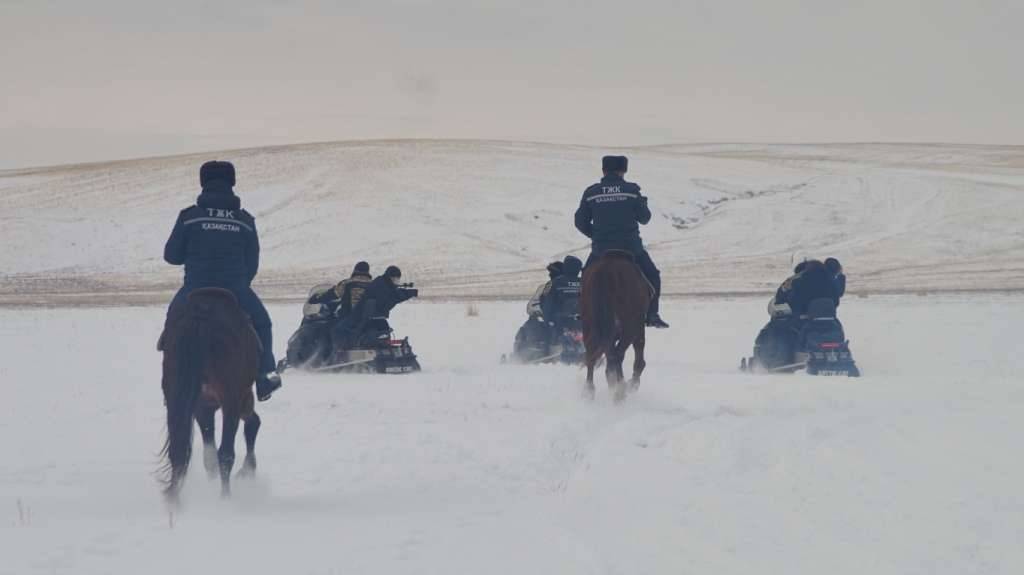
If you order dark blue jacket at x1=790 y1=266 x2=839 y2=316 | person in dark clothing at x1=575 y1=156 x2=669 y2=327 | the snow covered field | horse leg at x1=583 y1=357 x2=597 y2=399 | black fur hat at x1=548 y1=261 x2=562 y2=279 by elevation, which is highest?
person in dark clothing at x1=575 y1=156 x2=669 y2=327

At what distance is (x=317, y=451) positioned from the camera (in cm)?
1053

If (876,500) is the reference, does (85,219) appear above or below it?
above

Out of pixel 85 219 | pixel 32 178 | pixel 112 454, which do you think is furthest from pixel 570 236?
pixel 112 454

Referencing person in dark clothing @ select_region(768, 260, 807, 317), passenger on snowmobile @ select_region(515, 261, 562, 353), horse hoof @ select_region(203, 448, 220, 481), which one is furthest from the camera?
passenger on snowmobile @ select_region(515, 261, 562, 353)

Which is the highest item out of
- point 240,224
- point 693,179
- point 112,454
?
point 693,179

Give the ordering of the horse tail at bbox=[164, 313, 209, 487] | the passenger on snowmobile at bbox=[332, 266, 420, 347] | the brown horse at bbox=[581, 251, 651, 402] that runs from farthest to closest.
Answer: the passenger on snowmobile at bbox=[332, 266, 420, 347] < the brown horse at bbox=[581, 251, 651, 402] < the horse tail at bbox=[164, 313, 209, 487]

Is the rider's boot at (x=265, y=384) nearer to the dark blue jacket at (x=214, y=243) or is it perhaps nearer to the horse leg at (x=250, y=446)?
Answer: the horse leg at (x=250, y=446)

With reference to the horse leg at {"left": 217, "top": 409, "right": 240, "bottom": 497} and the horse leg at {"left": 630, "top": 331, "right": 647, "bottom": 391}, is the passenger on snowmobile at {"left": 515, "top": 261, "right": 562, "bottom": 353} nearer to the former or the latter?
the horse leg at {"left": 630, "top": 331, "right": 647, "bottom": 391}

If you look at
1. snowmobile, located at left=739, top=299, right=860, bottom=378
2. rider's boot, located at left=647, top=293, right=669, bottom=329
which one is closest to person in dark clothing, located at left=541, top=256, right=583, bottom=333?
snowmobile, located at left=739, top=299, right=860, bottom=378

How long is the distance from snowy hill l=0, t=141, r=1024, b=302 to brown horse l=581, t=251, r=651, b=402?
2543cm

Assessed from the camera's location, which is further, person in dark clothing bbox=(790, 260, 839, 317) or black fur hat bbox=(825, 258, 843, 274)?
black fur hat bbox=(825, 258, 843, 274)

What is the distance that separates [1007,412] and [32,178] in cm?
7505

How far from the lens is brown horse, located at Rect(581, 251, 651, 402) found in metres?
13.3

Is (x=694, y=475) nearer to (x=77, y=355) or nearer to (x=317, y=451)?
(x=317, y=451)
